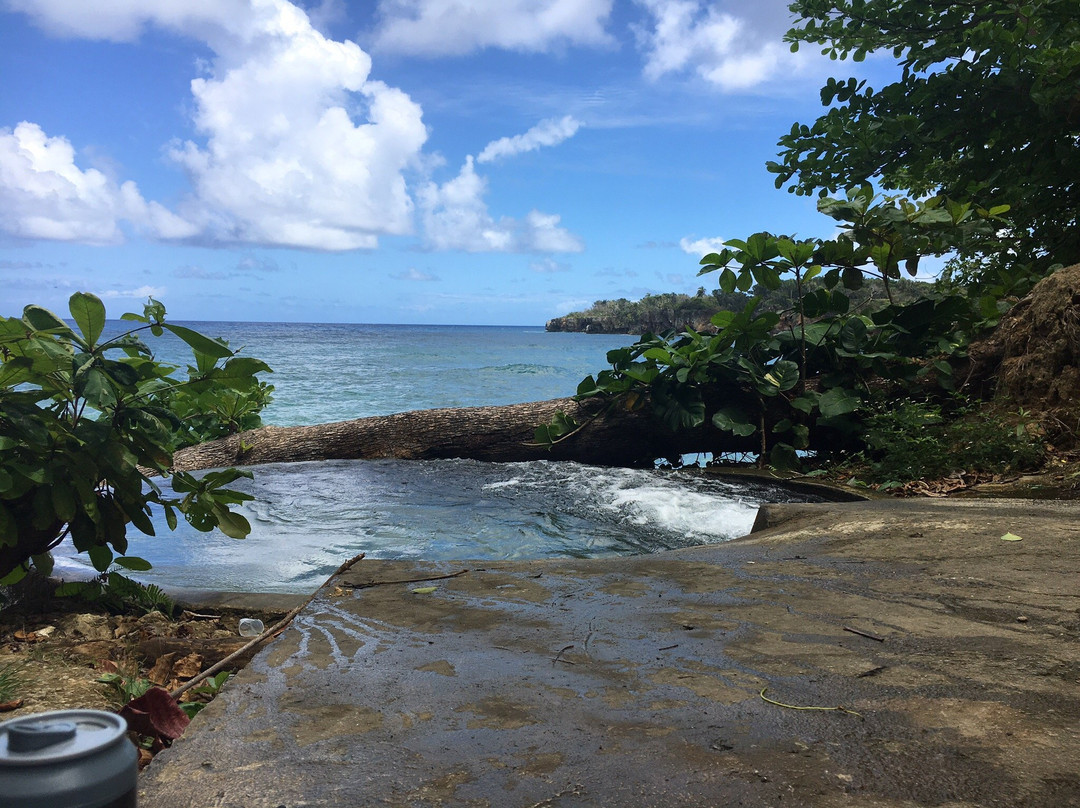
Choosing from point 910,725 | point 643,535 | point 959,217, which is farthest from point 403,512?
point 959,217

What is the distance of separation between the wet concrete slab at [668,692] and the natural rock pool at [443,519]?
172 cm

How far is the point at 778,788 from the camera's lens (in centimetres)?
144

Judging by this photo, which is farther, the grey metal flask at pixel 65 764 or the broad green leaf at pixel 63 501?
the broad green leaf at pixel 63 501

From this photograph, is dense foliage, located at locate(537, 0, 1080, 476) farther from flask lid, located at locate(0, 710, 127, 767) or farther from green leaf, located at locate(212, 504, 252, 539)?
flask lid, located at locate(0, 710, 127, 767)

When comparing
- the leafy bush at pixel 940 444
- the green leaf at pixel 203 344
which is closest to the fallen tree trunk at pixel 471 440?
the leafy bush at pixel 940 444

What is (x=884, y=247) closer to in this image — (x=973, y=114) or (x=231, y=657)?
(x=973, y=114)

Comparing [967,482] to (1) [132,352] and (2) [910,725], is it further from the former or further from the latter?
(1) [132,352]

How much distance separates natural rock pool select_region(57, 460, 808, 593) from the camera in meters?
4.84

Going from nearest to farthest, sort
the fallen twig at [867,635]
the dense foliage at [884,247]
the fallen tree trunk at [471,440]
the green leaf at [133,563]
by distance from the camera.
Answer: the fallen twig at [867,635] < the green leaf at [133,563] < the dense foliage at [884,247] < the fallen tree trunk at [471,440]

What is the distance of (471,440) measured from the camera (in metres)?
8.98

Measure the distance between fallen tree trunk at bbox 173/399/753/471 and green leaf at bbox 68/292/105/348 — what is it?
621cm

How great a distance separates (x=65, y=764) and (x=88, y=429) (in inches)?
81.8

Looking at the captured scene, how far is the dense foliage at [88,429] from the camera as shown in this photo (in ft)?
8.57

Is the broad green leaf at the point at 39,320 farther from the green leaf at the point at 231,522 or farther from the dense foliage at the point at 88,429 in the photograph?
the green leaf at the point at 231,522
